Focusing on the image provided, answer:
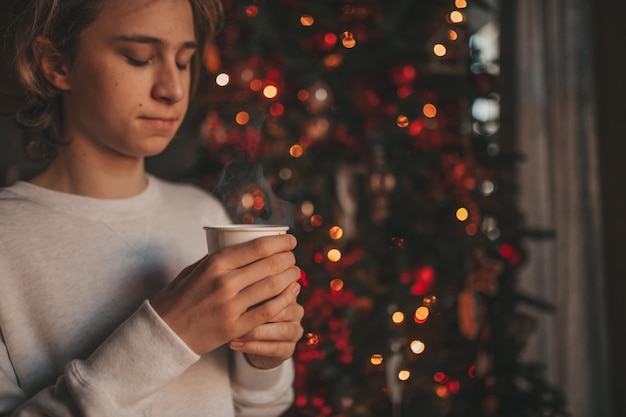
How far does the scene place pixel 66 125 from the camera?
924 mm

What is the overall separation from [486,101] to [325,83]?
27.8 inches

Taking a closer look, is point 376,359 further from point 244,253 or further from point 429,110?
point 244,253

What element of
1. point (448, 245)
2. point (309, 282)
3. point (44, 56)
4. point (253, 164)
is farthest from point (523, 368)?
point (44, 56)

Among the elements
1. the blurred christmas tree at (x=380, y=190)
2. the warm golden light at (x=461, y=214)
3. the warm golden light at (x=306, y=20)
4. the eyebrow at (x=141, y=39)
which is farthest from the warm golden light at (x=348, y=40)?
the eyebrow at (x=141, y=39)

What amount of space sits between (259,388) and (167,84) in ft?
1.86

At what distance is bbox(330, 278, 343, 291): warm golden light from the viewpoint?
1.83 m

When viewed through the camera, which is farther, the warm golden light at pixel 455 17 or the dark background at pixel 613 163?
the dark background at pixel 613 163

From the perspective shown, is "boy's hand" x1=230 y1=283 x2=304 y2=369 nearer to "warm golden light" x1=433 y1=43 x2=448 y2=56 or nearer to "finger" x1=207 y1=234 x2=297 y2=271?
"finger" x1=207 y1=234 x2=297 y2=271

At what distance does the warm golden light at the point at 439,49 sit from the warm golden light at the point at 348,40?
1.08 feet

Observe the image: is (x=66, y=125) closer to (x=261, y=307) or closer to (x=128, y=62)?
(x=128, y=62)

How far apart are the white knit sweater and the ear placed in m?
0.18

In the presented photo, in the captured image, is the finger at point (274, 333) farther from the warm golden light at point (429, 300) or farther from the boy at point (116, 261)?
the warm golden light at point (429, 300)

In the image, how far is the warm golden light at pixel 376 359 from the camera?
5.91 ft

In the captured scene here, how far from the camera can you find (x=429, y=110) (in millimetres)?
2062
